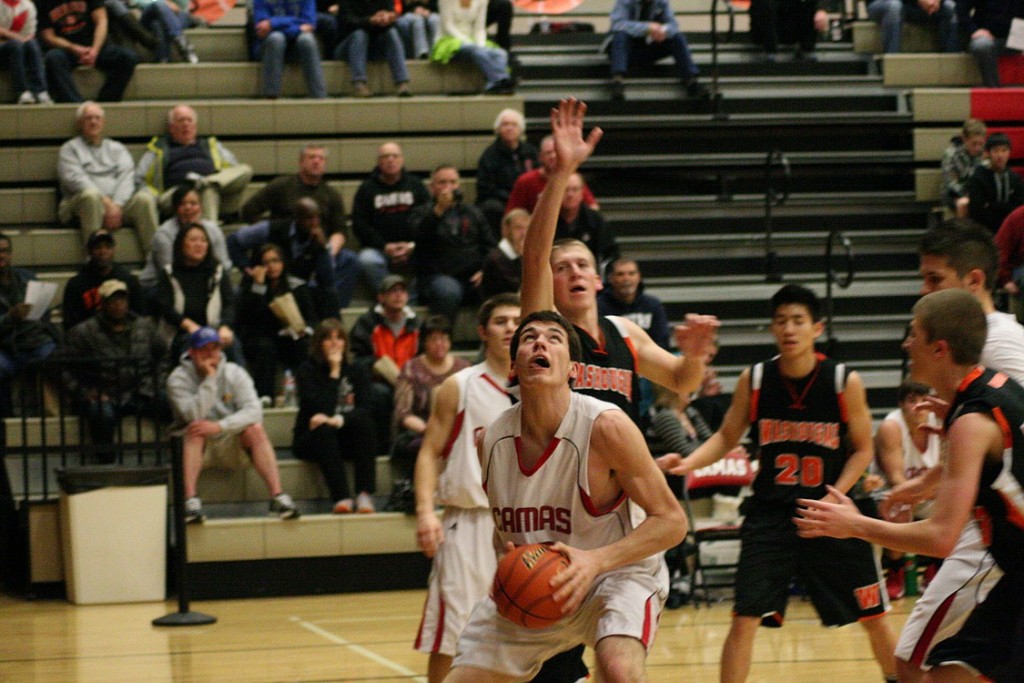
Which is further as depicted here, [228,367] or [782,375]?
[228,367]

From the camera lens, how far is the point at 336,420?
377 inches

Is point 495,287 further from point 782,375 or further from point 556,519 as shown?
point 556,519

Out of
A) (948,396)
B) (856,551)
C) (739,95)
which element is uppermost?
(739,95)

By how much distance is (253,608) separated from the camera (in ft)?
29.5

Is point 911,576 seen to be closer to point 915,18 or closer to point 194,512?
point 194,512

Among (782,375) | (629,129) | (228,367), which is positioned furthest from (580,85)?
(782,375)

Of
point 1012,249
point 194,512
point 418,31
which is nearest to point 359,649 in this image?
point 194,512

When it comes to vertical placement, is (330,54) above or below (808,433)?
above

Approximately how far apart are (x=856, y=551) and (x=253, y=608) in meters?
4.44

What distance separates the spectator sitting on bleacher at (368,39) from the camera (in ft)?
41.9

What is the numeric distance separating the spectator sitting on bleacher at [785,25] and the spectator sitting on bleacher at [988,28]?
1.43 metres

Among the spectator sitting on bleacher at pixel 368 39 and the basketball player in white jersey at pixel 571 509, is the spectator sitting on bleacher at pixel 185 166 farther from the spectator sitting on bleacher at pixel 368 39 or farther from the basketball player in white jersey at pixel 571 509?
the basketball player in white jersey at pixel 571 509

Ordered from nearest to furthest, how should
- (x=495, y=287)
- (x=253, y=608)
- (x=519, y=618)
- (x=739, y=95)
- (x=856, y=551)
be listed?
(x=519, y=618), (x=856, y=551), (x=253, y=608), (x=495, y=287), (x=739, y=95)

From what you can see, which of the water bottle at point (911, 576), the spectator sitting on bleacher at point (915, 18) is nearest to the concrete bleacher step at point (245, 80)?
the spectator sitting on bleacher at point (915, 18)
